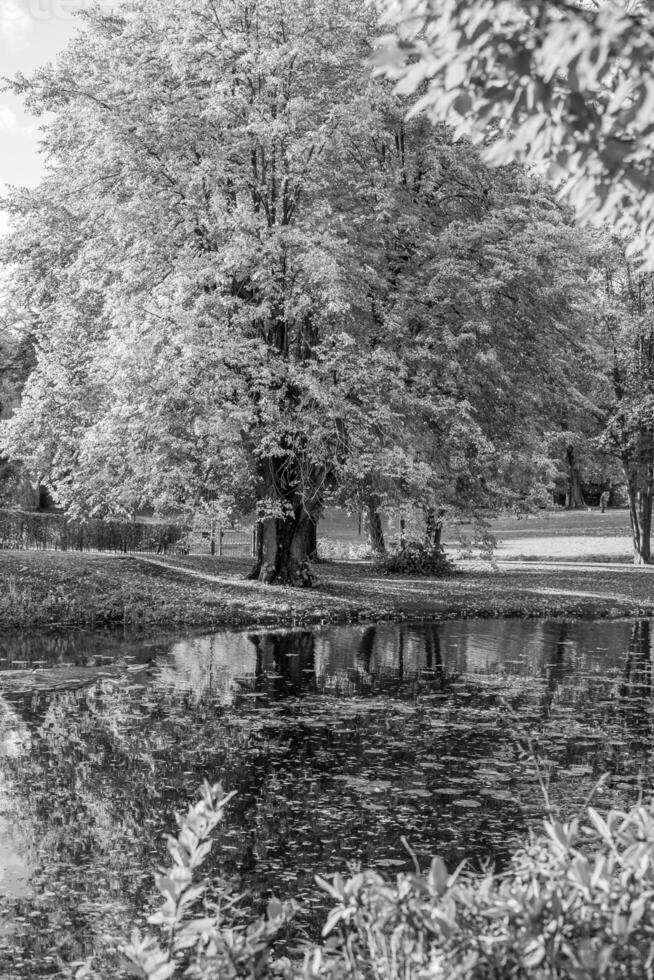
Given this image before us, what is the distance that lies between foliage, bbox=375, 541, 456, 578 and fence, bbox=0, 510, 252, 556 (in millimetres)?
4830

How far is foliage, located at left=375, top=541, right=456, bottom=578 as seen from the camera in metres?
30.8

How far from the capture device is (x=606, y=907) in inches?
139

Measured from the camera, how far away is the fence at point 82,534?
30359mm

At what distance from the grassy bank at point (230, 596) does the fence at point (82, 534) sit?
3.64m

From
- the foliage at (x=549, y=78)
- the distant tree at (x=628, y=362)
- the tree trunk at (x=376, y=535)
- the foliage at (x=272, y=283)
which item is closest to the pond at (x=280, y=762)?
the foliage at (x=549, y=78)

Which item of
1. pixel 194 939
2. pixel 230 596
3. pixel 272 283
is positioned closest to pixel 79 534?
pixel 230 596

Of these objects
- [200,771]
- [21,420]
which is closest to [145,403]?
[21,420]

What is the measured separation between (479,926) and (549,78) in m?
2.77

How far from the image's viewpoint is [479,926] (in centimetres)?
356

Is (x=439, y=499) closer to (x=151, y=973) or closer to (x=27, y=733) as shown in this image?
(x=27, y=733)

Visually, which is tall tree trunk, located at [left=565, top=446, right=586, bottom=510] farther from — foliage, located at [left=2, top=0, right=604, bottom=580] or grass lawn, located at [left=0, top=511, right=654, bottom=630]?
foliage, located at [left=2, top=0, right=604, bottom=580]

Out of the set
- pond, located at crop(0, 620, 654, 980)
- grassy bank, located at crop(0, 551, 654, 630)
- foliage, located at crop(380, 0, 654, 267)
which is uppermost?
foliage, located at crop(380, 0, 654, 267)

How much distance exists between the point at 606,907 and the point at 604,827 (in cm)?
36

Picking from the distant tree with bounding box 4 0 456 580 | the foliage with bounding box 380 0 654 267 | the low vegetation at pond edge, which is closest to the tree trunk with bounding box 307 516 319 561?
the distant tree with bounding box 4 0 456 580
